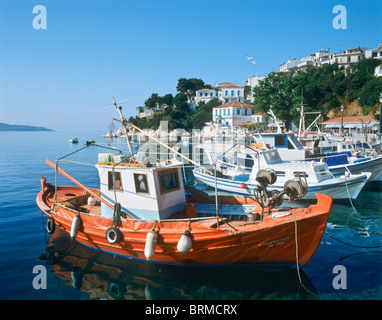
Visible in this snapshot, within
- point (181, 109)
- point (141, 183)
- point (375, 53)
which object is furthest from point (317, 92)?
point (141, 183)

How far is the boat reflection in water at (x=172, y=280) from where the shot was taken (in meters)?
7.48

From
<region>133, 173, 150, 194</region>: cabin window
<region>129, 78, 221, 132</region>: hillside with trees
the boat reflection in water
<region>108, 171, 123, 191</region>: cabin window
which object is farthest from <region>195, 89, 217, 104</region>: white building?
the boat reflection in water

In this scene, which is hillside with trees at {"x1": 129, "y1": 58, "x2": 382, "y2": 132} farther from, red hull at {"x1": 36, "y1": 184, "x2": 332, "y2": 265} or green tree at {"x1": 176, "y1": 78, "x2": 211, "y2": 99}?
red hull at {"x1": 36, "y1": 184, "x2": 332, "y2": 265}

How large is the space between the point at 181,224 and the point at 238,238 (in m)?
1.69

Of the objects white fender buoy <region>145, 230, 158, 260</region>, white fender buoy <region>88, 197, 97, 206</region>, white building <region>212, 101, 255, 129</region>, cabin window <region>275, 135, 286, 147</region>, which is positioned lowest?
white fender buoy <region>145, 230, 158, 260</region>

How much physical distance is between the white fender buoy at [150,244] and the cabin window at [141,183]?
64.5 inches

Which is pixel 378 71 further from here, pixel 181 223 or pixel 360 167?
pixel 181 223

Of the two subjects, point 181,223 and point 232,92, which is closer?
point 181,223

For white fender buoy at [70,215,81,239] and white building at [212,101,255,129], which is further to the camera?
white building at [212,101,255,129]

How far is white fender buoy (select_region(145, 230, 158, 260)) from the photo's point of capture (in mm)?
7715

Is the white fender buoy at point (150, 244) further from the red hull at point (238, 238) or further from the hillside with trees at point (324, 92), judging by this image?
the hillside with trees at point (324, 92)

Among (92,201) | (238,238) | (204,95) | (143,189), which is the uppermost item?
(204,95)

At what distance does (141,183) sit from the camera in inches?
359
